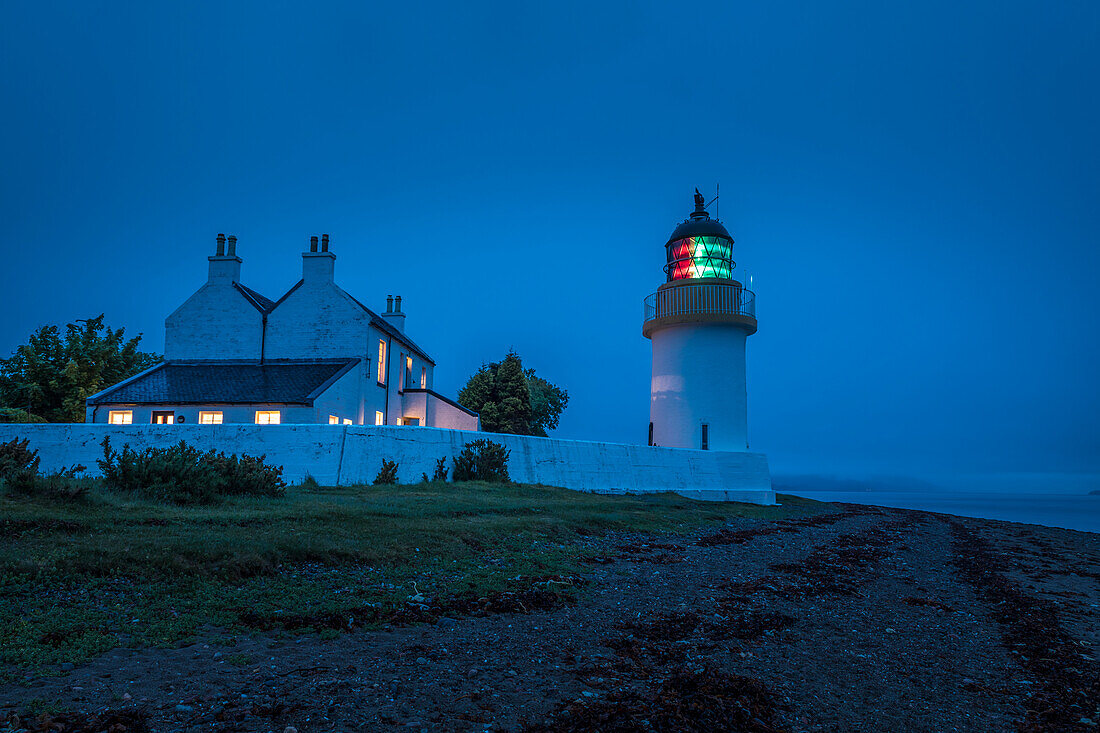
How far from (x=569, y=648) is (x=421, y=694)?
5.83 feet

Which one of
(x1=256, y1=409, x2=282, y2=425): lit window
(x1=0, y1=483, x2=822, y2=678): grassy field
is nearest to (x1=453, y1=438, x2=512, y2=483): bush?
(x1=0, y1=483, x2=822, y2=678): grassy field

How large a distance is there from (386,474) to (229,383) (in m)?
11.1

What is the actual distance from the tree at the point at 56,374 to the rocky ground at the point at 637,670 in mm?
29165

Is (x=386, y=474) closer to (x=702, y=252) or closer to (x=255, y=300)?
(x=255, y=300)

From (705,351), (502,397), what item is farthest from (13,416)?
(705,351)

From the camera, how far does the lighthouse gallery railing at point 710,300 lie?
96.7 feet

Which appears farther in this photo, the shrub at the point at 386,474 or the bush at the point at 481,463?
the bush at the point at 481,463

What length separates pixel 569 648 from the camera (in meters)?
6.25

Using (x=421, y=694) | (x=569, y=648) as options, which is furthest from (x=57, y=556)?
(x=569, y=648)

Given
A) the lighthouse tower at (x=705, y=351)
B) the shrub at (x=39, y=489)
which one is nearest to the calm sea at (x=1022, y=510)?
the lighthouse tower at (x=705, y=351)

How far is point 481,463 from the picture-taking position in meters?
21.3

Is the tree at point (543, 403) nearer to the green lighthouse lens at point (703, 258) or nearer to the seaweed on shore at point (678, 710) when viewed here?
the green lighthouse lens at point (703, 258)

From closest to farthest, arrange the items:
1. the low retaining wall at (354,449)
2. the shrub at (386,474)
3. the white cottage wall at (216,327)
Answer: the low retaining wall at (354,449), the shrub at (386,474), the white cottage wall at (216,327)

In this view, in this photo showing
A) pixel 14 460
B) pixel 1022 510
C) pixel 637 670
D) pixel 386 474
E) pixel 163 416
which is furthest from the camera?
pixel 1022 510
